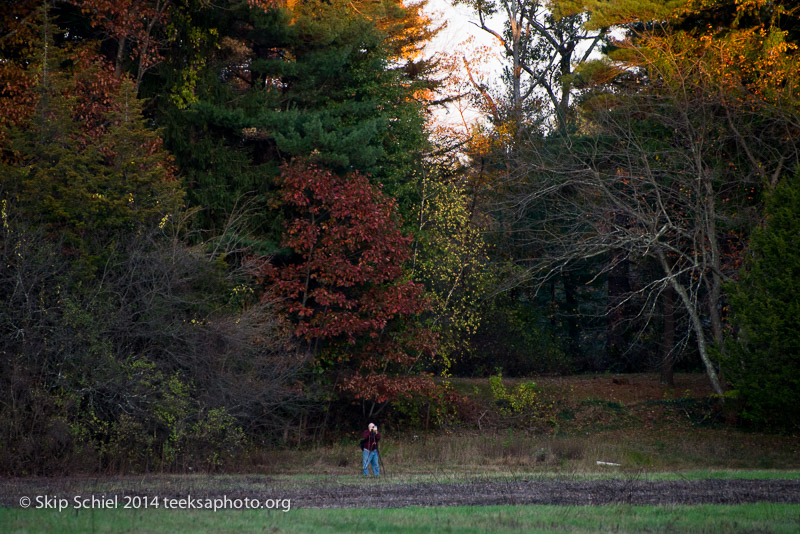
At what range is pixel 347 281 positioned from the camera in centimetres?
2197

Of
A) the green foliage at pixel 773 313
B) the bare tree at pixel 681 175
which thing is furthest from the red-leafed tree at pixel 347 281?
the green foliage at pixel 773 313

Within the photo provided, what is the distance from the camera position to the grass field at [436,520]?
8.55m

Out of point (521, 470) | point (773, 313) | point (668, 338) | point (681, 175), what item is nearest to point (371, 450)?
point (521, 470)

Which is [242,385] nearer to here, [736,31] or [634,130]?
[634,130]

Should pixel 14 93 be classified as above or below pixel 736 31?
below

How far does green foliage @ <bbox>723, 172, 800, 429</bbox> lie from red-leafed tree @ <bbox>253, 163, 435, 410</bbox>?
8.96m

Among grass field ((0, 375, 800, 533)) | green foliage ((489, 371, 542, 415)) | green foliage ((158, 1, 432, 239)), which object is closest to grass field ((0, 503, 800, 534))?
grass field ((0, 375, 800, 533))

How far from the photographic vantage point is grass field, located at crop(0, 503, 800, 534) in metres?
8.55

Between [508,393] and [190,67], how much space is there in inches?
591

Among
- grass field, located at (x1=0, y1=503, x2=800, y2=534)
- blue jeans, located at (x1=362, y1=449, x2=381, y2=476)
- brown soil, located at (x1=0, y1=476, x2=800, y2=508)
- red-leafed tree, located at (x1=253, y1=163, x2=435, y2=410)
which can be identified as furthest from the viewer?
red-leafed tree, located at (x1=253, y1=163, x2=435, y2=410)

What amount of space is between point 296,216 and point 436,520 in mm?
15645

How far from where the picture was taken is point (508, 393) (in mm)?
26578

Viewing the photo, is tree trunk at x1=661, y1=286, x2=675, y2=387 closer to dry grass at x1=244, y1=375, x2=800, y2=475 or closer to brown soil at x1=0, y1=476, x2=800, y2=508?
dry grass at x1=244, y1=375, x2=800, y2=475

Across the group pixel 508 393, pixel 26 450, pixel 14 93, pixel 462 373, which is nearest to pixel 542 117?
pixel 462 373
